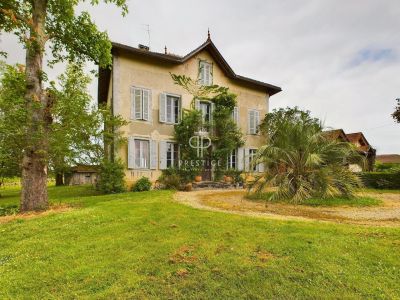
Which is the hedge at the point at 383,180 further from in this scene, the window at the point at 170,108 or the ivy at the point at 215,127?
the window at the point at 170,108

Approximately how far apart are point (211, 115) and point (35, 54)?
32.7ft

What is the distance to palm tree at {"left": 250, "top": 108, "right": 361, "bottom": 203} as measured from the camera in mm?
8469

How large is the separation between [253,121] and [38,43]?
13554 millimetres

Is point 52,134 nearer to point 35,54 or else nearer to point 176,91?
point 35,54

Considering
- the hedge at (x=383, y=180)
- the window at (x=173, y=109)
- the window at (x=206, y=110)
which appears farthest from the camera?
the window at (x=206, y=110)

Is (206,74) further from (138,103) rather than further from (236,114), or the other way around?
(138,103)

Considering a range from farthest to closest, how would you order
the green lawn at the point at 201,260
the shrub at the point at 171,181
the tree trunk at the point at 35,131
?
the shrub at the point at 171,181 → the tree trunk at the point at 35,131 → the green lawn at the point at 201,260

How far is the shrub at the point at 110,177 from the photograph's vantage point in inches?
470

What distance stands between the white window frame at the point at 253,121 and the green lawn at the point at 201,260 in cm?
1300

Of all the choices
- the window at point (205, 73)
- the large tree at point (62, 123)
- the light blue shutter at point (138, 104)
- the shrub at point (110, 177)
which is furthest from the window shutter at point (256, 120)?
the shrub at point (110, 177)

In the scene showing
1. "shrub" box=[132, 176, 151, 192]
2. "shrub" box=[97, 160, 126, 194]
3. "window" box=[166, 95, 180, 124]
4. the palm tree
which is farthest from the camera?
"window" box=[166, 95, 180, 124]

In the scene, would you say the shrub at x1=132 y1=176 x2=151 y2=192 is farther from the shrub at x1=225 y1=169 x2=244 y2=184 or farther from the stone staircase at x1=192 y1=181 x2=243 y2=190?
the shrub at x1=225 y1=169 x2=244 y2=184

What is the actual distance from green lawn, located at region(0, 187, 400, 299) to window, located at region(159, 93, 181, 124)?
31.5 ft

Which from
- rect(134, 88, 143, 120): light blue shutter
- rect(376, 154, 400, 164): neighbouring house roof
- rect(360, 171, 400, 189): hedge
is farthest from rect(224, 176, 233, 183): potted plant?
rect(376, 154, 400, 164): neighbouring house roof
